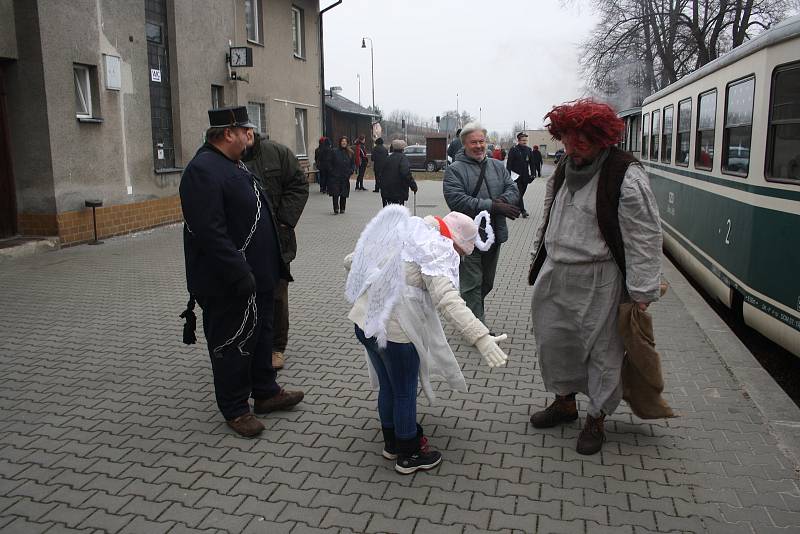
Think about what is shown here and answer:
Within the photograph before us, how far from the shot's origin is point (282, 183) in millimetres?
5469

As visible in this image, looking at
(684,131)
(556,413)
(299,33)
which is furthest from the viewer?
(299,33)

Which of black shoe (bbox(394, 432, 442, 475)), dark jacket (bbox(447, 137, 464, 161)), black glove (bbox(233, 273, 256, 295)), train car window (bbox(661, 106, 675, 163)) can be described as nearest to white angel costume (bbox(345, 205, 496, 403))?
black shoe (bbox(394, 432, 442, 475))

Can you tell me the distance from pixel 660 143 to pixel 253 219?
10.2 meters

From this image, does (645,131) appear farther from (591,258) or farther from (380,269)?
(380,269)

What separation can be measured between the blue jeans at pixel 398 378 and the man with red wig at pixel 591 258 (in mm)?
933

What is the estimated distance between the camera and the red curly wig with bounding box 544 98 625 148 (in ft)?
12.4

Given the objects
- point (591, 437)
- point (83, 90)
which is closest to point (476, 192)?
point (591, 437)

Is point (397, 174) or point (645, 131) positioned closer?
point (397, 174)

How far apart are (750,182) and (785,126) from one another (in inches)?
25.3

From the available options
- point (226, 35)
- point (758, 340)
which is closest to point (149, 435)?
point (758, 340)

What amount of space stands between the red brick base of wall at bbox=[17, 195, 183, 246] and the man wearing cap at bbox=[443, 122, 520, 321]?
706 centimetres

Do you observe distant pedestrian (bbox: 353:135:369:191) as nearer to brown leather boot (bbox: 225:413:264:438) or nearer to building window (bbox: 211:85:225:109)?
building window (bbox: 211:85:225:109)

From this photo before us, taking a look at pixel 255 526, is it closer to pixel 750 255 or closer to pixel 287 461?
pixel 287 461

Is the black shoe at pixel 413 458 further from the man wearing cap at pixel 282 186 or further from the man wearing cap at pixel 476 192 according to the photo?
the man wearing cap at pixel 476 192
